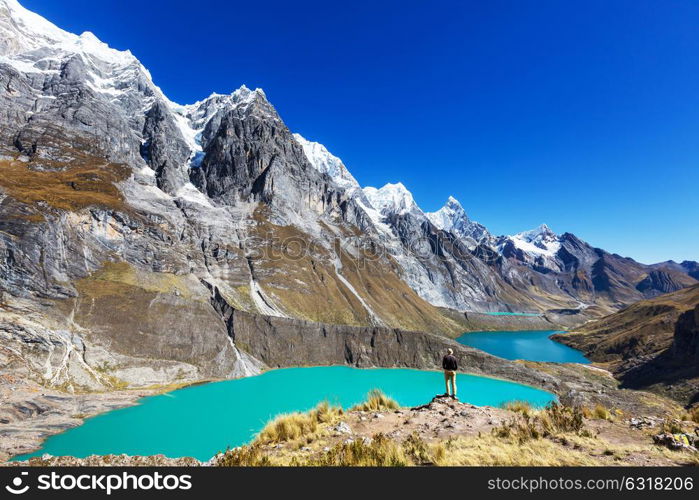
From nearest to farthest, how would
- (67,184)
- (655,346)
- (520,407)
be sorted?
1. (520,407)
2. (655,346)
3. (67,184)

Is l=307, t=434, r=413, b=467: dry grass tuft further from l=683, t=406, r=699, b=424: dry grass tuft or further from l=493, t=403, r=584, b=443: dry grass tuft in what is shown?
l=683, t=406, r=699, b=424: dry grass tuft

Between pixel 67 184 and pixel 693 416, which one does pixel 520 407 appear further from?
pixel 67 184

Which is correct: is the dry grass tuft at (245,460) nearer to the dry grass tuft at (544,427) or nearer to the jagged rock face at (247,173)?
the dry grass tuft at (544,427)

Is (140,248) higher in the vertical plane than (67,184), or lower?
lower

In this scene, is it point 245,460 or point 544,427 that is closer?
point 245,460

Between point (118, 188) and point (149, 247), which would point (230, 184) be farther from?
point (149, 247)

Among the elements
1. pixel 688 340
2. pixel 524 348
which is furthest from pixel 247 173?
pixel 688 340
